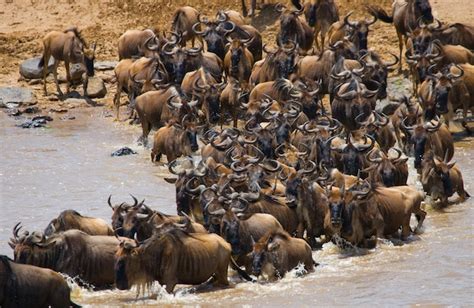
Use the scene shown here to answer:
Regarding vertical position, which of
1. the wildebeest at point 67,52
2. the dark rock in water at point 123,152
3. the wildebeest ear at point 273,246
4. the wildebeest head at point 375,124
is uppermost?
the wildebeest ear at point 273,246

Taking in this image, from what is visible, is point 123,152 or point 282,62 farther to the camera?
point 282,62

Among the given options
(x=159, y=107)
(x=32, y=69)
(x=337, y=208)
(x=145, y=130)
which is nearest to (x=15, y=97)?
(x=32, y=69)

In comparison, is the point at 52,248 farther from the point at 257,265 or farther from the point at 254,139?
the point at 254,139

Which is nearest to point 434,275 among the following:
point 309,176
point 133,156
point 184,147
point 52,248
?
point 309,176

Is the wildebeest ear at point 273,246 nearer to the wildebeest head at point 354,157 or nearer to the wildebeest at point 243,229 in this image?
the wildebeest at point 243,229

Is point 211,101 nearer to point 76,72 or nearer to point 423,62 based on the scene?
point 423,62

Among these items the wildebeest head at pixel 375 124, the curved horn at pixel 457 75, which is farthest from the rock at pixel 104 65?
the wildebeest head at pixel 375 124

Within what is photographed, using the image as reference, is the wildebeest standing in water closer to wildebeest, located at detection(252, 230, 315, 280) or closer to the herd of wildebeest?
the herd of wildebeest

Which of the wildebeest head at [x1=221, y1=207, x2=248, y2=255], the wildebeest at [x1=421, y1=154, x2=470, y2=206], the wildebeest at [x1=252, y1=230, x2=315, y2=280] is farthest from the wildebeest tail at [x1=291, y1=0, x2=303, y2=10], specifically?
the wildebeest at [x1=252, y1=230, x2=315, y2=280]

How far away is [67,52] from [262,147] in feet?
27.4

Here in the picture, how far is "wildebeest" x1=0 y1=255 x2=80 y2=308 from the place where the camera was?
15.6 m

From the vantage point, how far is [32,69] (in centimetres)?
3053

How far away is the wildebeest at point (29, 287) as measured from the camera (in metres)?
15.6

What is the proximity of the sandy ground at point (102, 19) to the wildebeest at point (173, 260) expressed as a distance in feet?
45.4
